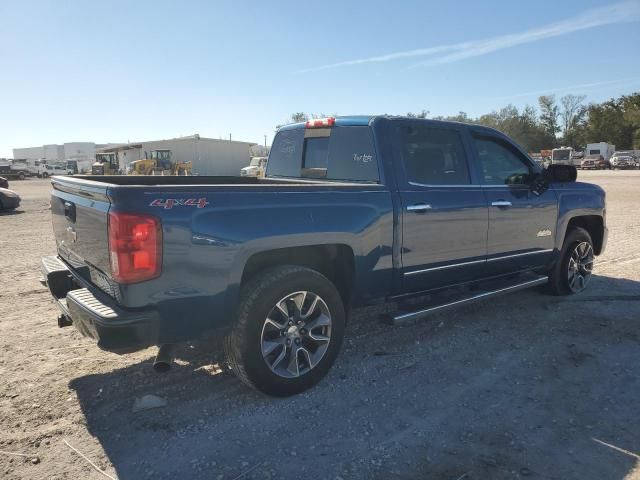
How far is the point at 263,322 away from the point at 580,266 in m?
4.44

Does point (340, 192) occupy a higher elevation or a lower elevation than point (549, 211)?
higher

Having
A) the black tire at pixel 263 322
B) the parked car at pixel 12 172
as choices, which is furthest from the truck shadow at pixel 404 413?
the parked car at pixel 12 172

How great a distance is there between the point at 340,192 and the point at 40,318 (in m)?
3.58

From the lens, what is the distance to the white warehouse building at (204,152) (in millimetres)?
53625

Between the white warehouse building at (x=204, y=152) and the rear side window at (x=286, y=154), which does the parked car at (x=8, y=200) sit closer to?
the rear side window at (x=286, y=154)

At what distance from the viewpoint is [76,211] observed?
136 inches

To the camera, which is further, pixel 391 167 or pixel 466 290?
pixel 466 290

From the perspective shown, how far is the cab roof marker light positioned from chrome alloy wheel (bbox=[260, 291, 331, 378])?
68.8 inches

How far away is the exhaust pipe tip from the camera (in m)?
3.21

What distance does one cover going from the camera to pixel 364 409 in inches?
133

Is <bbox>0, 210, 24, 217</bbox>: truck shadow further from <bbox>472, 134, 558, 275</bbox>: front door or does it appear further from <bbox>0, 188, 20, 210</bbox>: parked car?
<bbox>472, 134, 558, 275</bbox>: front door

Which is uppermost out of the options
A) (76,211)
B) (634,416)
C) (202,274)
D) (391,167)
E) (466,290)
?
(391,167)

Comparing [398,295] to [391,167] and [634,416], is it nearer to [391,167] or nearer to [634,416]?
[391,167]

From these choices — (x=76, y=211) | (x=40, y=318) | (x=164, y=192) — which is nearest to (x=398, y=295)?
(x=164, y=192)
